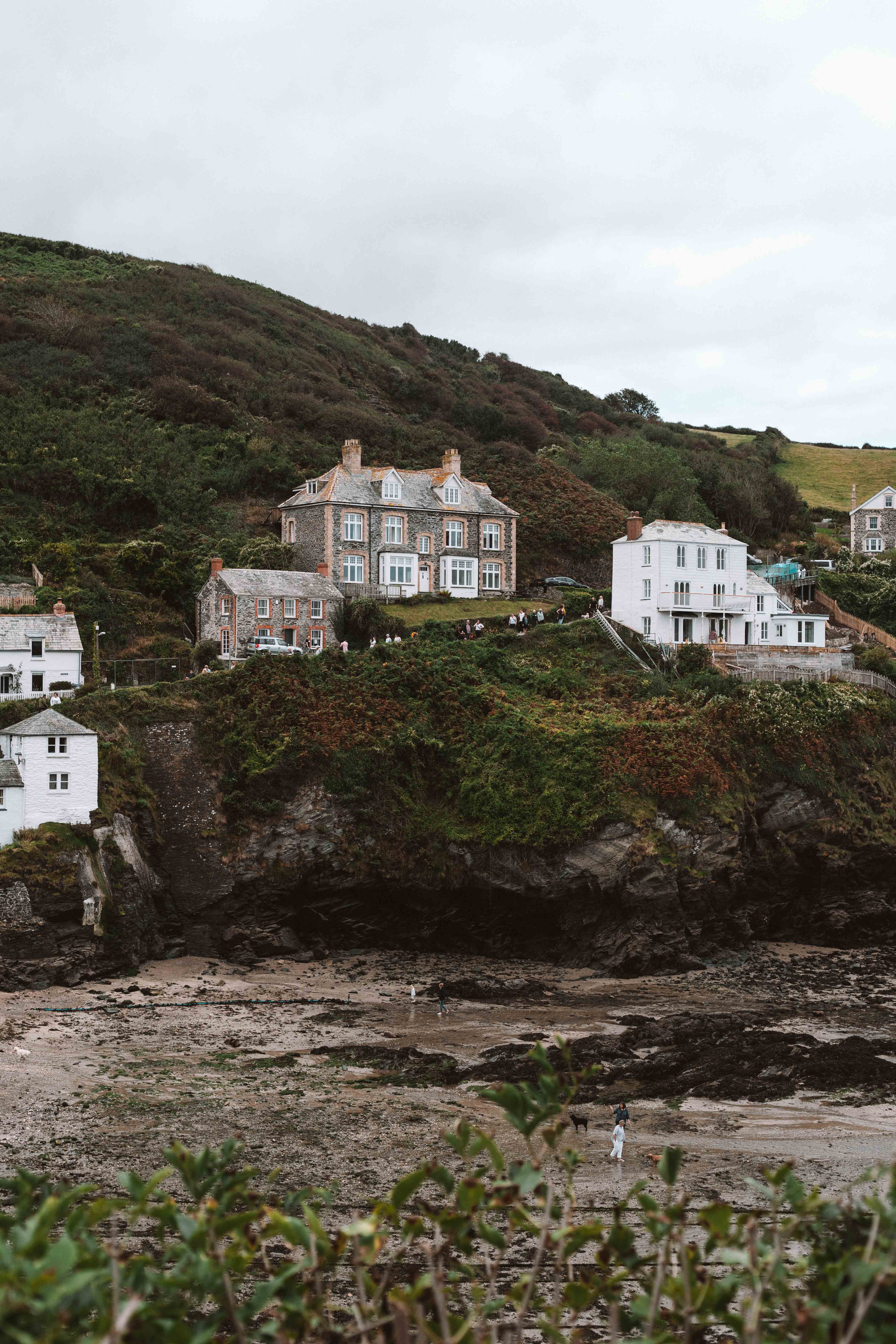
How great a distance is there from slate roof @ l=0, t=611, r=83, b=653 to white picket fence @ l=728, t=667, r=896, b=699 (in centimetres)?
2593

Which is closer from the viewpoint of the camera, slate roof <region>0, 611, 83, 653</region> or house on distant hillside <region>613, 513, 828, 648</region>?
slate roof <region>0, 611, 83, 653</region>

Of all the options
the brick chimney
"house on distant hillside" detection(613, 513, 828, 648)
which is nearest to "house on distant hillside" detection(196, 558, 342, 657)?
the brick chimney

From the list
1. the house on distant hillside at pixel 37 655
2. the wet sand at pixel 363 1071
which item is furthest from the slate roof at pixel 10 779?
the house on distant hillside at pixel 37 655

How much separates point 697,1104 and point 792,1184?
19347 mm

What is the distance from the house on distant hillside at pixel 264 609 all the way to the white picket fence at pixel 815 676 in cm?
1783

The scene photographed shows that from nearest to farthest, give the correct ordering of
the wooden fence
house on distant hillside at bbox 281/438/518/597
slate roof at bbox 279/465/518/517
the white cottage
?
the white cottage
the wooden fence
house on distant hillside at bbox 281/438/518/597
slate roof at bbox 279/465/518/517

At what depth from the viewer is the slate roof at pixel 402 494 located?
6244 centimetres

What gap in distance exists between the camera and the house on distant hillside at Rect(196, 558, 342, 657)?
56.0 m

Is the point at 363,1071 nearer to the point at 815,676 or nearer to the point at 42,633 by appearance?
the point at 42,633

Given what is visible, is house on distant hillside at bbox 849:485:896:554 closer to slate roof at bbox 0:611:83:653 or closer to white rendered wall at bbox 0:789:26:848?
slate roof at bbox 0:611:83:653

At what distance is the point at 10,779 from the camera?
134ft

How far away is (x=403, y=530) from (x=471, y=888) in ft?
75.0

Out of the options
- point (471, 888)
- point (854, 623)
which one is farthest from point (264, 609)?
point (854, 623)

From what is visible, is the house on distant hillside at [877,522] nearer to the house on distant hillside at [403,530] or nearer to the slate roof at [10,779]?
the house on distant hillside at [403,530]
